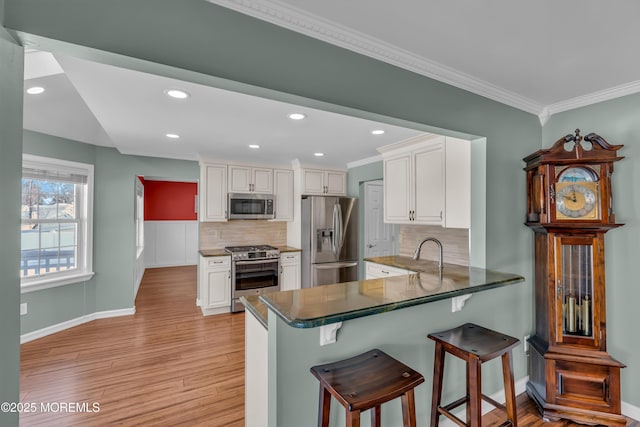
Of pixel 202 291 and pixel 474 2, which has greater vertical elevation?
pixel 474 2

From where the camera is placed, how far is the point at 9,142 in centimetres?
96

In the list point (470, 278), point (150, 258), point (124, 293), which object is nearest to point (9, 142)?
point (470, 278)

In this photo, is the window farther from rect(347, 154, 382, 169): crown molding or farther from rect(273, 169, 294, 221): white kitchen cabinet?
rect(347, 154, 382, 169): crown molding

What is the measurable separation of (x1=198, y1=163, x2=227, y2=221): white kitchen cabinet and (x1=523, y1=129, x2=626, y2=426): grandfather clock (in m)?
3.94

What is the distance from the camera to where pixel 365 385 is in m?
1.28

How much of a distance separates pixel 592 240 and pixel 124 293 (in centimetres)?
539

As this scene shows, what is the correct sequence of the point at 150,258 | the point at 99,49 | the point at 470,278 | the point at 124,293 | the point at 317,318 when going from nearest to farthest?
the point at 99,49 → the point at 317,318 → the point at 470,278 → the point at 124,293 → the point at 150,258

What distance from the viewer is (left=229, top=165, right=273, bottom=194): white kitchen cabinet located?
4594 millimetres

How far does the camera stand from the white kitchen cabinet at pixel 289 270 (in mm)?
4734

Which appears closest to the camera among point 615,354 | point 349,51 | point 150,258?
point 349,51

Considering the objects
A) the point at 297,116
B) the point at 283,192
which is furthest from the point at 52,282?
the point at 297,116

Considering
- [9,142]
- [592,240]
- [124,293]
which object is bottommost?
[124,293]

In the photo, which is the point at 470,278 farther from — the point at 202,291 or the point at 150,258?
the point at 150,258

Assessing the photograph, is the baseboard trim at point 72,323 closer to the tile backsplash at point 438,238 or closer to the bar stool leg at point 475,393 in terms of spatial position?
the tile backsplash at point 438,238
